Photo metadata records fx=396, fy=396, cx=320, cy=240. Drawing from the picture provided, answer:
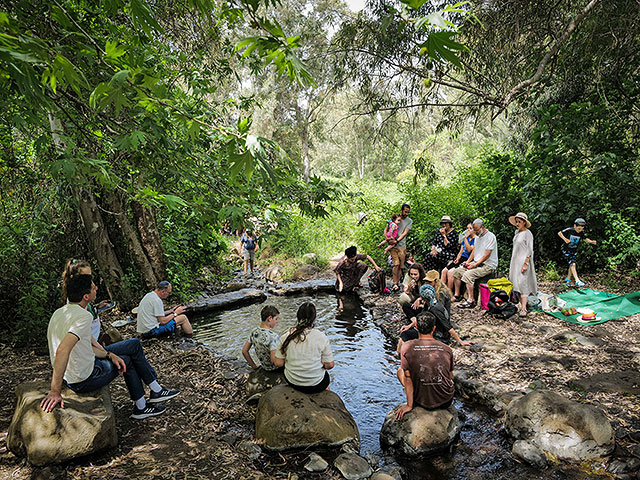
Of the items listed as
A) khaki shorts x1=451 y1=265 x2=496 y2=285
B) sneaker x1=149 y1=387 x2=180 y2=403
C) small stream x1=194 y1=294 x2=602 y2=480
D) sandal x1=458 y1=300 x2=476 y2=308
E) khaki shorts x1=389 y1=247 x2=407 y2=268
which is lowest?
small stream x1=194 y1=294 x2=602 y2=480

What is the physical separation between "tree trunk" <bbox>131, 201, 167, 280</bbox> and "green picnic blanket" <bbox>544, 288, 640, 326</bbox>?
8.20m

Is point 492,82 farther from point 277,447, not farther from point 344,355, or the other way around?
point 277,447

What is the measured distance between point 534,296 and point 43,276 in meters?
9.10

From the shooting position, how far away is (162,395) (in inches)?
186

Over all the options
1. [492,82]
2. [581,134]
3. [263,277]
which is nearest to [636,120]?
[581,134]

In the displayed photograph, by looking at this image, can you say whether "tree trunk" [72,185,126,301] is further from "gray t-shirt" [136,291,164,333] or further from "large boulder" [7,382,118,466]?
"large boulder" [7,382,118,466]

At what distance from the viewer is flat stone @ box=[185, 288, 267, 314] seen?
9312 mm

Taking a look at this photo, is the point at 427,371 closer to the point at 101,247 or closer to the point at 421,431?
the point at 421,431

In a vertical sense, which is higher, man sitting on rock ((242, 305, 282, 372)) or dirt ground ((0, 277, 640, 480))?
man sitting on rock ((242, 305, 282, 372))

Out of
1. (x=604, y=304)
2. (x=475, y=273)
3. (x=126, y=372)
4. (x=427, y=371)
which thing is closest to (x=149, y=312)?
(x=126, y=372)

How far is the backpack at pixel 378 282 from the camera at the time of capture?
33.3 feet

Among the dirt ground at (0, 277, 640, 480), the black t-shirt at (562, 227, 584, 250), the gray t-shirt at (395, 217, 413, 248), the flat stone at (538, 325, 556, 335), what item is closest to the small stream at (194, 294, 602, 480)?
the dirt ground at (0, 277, 640, 480)

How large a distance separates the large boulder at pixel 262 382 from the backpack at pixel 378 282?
5.57 m

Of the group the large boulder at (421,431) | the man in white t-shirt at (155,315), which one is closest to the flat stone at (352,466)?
the large boulder at (421,431)
